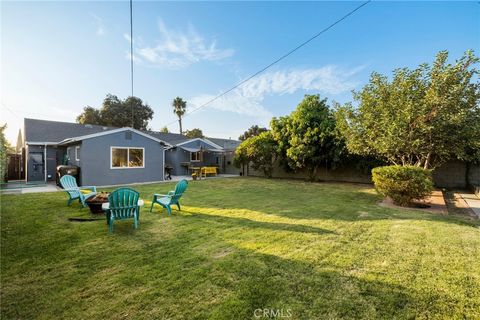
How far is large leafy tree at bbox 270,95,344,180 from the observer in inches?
548

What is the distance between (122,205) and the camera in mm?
4820

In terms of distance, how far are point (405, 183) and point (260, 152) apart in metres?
10.3

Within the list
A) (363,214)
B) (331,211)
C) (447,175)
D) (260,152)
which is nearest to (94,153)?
(260,152)

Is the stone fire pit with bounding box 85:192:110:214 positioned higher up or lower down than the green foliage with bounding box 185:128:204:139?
lower down

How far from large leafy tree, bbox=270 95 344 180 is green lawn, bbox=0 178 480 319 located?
886 centimetres

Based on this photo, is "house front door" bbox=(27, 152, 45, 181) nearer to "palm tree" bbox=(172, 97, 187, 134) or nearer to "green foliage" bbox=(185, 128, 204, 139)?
"palm tree" bbox=(172, 97, 187, 134)

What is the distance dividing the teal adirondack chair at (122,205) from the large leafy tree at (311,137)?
37.3ft

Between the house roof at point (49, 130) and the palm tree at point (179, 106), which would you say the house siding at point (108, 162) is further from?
the palm tree at point (179, 106)

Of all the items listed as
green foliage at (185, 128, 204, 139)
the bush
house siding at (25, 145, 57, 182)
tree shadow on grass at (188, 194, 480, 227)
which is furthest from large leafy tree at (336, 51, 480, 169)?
green foliage at (185, 128, 204, 139)

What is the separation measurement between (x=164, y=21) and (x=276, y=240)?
9553 mm

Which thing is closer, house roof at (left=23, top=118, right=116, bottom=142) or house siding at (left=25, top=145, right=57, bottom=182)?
house siding at (left=25, top=145, right=57, bottom=182)

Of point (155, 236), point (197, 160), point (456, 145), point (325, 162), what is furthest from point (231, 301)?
point (197, 160)

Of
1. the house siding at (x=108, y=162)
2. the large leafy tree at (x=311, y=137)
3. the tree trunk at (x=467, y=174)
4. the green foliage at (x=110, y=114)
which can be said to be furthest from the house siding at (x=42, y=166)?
the tree trunk at (x=467, y=174)

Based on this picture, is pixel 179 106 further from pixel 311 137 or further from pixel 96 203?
pixel 96 203
